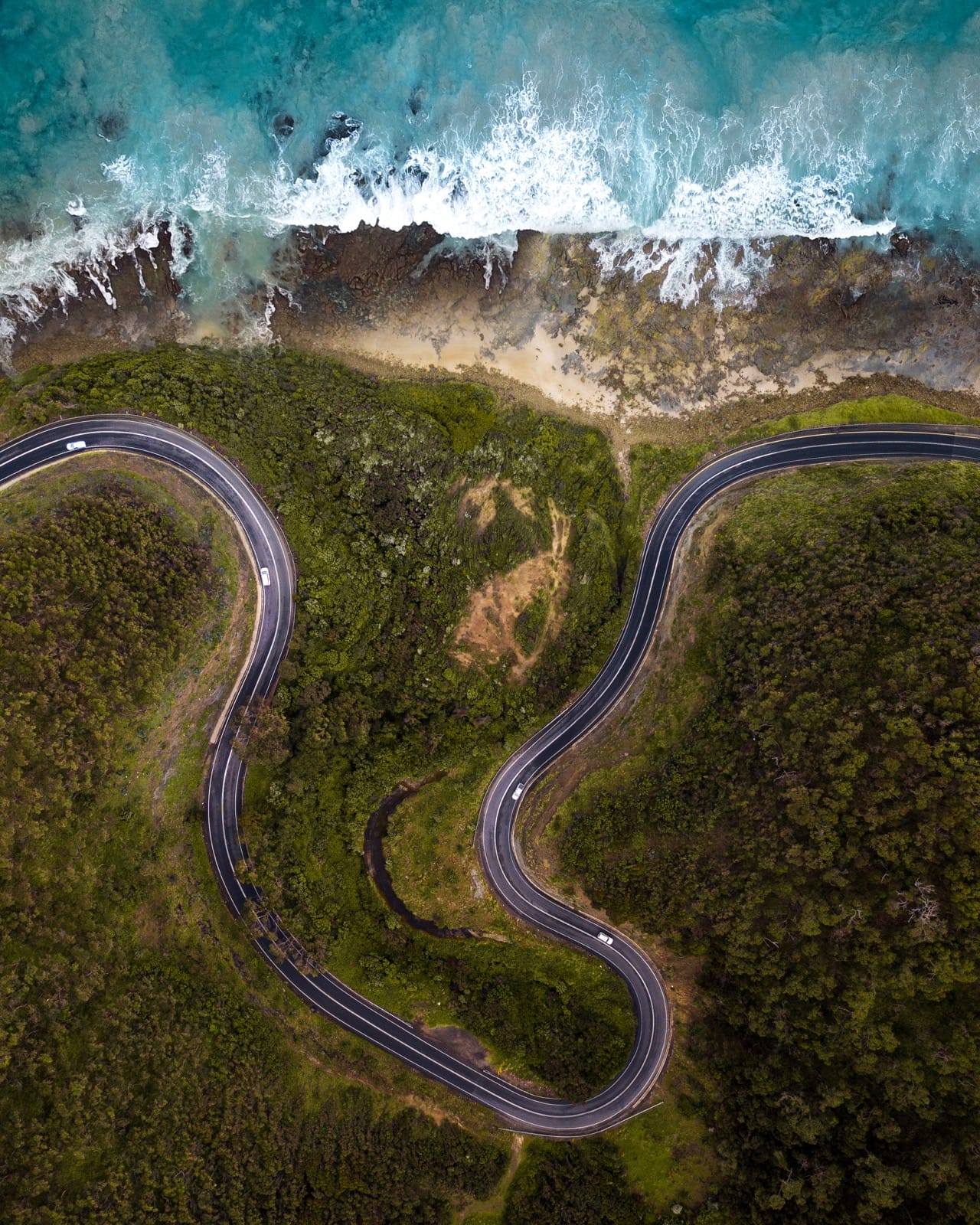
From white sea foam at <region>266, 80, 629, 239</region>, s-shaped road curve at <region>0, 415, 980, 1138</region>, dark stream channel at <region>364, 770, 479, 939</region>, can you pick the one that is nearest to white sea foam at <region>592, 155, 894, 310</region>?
white sea foam at <region>266, 80, 629, 239</region>

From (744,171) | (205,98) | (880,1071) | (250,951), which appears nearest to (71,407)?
(205,98)

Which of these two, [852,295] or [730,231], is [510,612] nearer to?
[730,231]

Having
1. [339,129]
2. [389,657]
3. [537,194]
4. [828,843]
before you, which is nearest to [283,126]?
[339,129]

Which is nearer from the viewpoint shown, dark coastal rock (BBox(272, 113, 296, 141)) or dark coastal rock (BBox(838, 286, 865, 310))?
dark coastal rock (BBox(272, 113, 296, 141))

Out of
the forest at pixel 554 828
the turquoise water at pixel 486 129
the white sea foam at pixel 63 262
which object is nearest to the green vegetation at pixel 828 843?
the forest at pixel 554 828

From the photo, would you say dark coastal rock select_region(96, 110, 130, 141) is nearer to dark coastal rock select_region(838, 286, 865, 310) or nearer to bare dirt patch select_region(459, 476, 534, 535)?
bare dirt patch select_region(459, 476, 534, 535)

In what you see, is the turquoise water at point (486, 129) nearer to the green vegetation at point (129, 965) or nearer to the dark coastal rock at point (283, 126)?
the dark coastal rock at point (283, 126)
